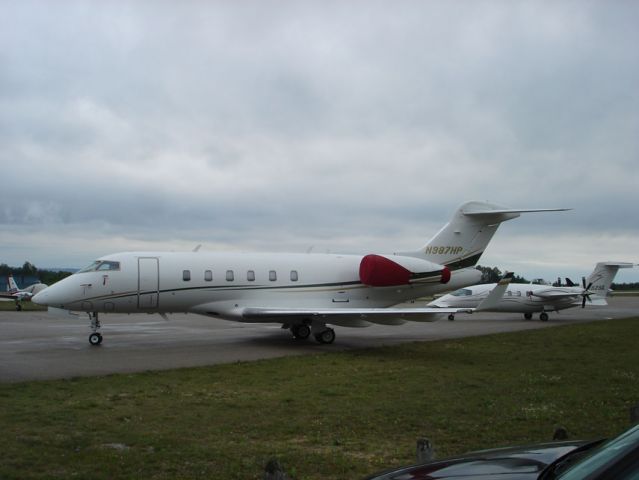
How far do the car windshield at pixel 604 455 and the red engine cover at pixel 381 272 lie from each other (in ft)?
61.3

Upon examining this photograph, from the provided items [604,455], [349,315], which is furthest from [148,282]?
[604,455]

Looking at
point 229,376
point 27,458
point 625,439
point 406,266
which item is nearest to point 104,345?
point 229,376

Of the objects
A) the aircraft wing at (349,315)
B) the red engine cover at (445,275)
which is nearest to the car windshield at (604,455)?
the aircraft wing at (349,315)

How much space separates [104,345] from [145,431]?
11.7 metres

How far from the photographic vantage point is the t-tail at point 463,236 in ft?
A: 76.5

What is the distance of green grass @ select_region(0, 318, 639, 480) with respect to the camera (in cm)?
683

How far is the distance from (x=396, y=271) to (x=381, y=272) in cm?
55

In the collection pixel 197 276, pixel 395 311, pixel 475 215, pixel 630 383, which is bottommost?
pixel 630 383

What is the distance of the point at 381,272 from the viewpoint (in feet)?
71.5

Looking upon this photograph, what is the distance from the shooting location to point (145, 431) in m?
8.16

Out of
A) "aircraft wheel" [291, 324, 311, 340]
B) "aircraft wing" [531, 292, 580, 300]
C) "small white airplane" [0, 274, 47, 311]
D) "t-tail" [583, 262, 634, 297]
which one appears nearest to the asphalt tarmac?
"aircraft wheel" [291, 324, 311, 340]

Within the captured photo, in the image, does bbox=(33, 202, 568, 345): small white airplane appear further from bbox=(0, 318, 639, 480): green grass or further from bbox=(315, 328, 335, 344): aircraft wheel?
bbox=(0, 318, 639, 480): green grass

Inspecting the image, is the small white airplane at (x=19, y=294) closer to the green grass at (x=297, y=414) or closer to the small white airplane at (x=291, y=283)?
the small white airplane at (x=291, y=283)

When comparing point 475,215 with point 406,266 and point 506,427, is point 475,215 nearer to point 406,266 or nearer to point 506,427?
point 406,266
